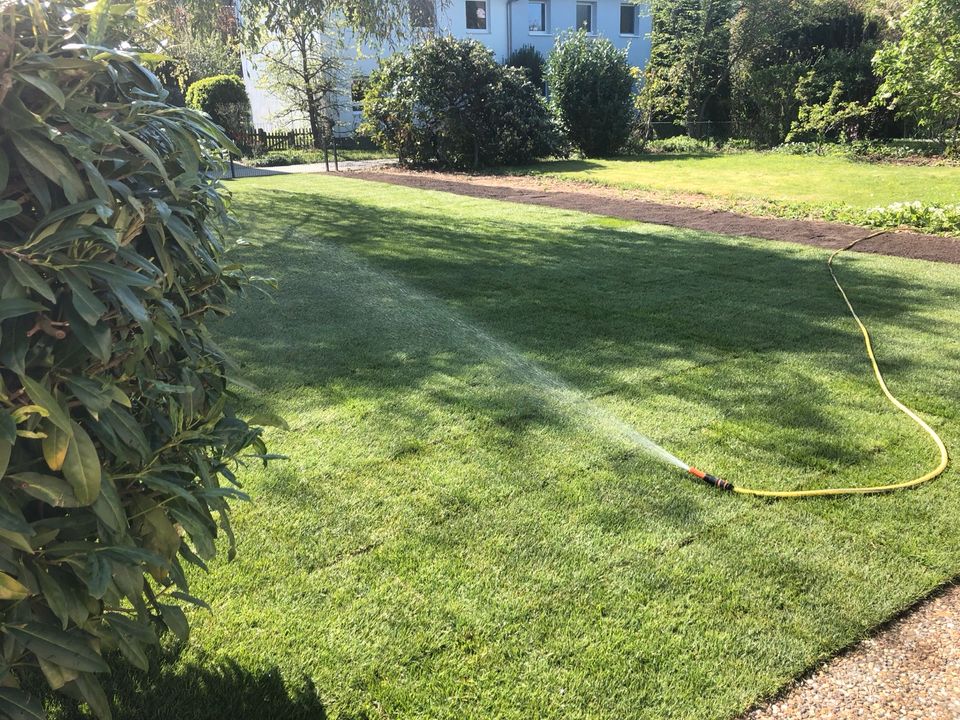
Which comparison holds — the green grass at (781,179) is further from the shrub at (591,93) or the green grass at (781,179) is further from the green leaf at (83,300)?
the green leaf at (83,300)

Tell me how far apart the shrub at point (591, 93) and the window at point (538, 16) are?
422 inches

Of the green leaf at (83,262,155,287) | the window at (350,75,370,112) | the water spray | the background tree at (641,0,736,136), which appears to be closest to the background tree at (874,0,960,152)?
the background tree at (641,0,736,136)

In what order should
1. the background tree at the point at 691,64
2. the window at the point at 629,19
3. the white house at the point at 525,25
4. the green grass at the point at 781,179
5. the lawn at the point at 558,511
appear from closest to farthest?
the lawn at the point at 558,511 < the green grass at the point at 781,179 < the background tree at the point at 691,64 < the white house at the point at 525,25 < the window at the point at 629,19

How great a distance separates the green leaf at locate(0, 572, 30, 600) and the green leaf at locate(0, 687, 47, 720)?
26cm

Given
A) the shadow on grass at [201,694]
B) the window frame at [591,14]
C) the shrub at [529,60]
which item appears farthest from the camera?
the window frame at [591,14]

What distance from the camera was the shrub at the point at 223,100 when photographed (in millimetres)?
24281

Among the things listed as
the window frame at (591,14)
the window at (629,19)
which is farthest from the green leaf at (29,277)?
the window at (629,19)

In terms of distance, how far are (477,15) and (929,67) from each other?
61.7 ft

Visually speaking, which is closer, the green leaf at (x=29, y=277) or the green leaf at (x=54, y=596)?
the green leaf at (x=29, y=277)

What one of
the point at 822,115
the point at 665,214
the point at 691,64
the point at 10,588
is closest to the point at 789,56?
the point at 691,64

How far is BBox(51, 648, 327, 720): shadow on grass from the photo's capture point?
2053 millimetres

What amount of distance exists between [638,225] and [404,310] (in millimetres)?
5246

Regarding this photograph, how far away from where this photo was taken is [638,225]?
1021 centimetres

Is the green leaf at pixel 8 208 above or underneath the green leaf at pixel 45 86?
underneath
